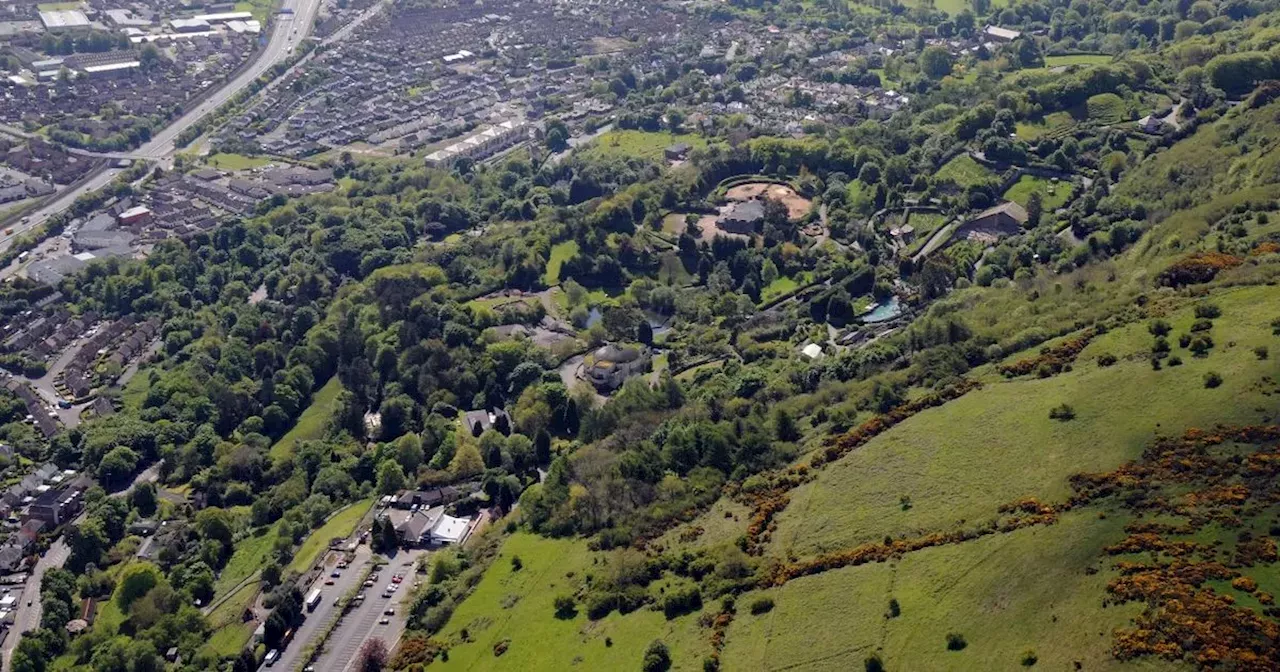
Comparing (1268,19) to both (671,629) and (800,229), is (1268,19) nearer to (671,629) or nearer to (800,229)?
(800,229)

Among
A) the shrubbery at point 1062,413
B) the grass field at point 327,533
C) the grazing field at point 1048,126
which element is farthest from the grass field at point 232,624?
the grazing field at point 1048,126

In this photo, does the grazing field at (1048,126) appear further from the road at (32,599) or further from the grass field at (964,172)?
the road at (32,599)

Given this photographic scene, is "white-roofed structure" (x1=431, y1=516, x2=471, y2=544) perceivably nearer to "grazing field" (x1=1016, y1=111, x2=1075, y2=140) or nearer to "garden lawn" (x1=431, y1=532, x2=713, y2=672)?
"garden lawn" (x1=431, y1=532, x2=713, y2=672)

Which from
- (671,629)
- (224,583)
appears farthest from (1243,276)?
(224,583)

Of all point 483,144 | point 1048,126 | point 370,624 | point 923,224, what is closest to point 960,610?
point 370,624

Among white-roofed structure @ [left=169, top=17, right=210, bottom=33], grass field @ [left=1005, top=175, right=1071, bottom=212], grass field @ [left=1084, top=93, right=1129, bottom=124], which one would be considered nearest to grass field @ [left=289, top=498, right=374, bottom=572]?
grass field @ [left=1005, top=175, right=1071, bottom=212]
